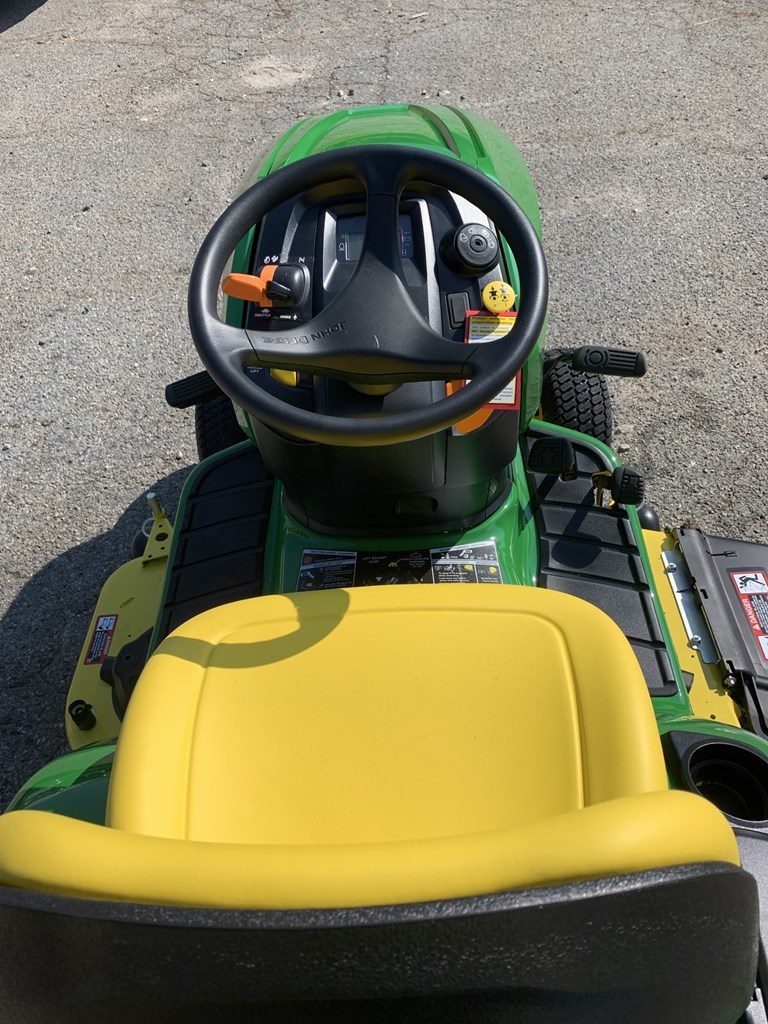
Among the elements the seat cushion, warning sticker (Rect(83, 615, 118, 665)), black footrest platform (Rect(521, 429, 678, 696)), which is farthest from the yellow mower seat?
warning sticker (Rect(83, 615, 118, 665))

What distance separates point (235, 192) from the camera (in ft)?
11.1

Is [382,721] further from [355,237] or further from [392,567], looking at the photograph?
[355,237]

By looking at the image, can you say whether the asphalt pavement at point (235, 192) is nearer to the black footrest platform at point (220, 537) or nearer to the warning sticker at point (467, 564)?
the black footrest platform at point (220, 537)

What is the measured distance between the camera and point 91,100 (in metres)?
4.21

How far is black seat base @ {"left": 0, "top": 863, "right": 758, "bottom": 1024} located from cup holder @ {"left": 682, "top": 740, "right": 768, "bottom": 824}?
0.63 meters

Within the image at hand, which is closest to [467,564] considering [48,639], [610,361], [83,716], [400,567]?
[400,567]

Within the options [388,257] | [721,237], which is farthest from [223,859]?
[721,237]

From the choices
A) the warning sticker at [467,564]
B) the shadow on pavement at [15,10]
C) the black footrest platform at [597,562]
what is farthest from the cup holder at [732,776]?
the shadow on pavement at [15,10]

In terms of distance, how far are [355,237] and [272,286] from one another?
218 mm

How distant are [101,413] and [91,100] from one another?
90.5 inches

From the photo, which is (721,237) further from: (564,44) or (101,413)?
(101,413)

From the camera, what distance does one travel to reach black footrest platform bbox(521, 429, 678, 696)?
1.53 metres

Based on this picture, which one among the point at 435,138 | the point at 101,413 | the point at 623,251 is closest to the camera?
the point at 435,138

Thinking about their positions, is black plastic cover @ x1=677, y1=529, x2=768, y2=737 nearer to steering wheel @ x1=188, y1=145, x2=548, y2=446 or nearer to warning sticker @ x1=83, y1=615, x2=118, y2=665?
steering wheel @ x1=188, y1=145, x2=548, y2=446
